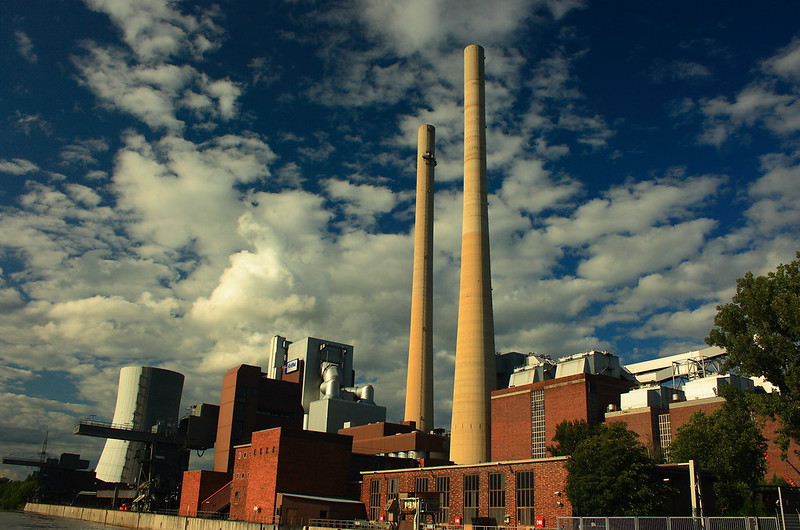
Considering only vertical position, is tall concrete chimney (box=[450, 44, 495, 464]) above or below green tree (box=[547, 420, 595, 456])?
above

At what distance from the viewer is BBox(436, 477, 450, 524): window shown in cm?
4497

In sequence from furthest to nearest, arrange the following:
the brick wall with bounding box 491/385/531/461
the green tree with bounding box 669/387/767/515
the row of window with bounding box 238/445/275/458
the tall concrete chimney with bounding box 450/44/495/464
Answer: the brick wall with bounding box 491/385/531/461 → the tall concrete chimney with bounding box 450/44/495/464 → the row of window with bounding box 238/445/275/458 → the green tree with bounding box 669/387/767/515

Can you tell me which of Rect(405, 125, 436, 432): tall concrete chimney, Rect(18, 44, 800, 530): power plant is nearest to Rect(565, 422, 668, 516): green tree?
Rect(18, 44, 800, 530): power plant

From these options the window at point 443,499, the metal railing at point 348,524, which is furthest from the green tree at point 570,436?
the metal railing at point 348,524

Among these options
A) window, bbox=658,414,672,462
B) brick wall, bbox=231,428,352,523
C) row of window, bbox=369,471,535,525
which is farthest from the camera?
window, bbox=658,414,672,462

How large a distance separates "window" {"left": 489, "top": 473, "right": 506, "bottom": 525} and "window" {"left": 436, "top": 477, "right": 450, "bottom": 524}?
13.0ft

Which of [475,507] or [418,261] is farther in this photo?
[418,261]

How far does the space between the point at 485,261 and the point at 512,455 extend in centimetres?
2597

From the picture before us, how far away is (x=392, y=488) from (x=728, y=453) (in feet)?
77.9

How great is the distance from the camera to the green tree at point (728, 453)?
138 ft

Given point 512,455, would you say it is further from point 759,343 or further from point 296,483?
point 759,343

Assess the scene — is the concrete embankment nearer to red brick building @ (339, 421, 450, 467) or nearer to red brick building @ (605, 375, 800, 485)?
red brick building @ (339, 421, 450, 467)

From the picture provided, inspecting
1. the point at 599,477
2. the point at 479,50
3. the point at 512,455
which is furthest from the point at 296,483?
the point at 479,50

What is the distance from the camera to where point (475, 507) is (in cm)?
4312
